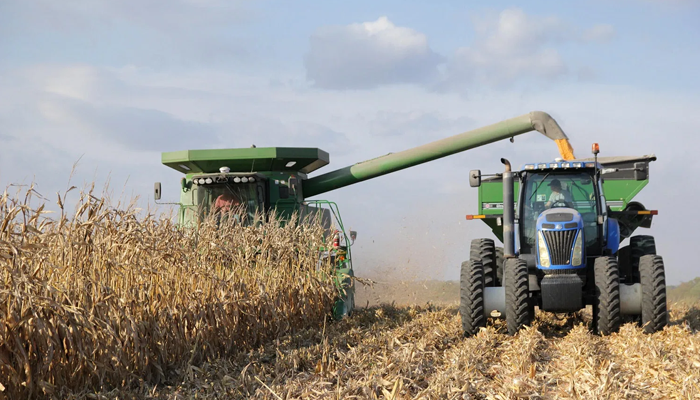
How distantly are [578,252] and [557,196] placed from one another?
2.70 feet

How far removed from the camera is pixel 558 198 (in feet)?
28.2

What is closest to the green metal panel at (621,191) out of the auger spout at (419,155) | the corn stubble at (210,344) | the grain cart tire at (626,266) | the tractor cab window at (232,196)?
the grain cart tire at (626,266)

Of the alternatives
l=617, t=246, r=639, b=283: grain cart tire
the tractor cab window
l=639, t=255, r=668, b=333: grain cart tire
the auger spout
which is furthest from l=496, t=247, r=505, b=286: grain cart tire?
the auger spout

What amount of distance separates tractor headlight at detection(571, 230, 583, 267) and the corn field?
3.30m

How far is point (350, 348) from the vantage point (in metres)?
6.57

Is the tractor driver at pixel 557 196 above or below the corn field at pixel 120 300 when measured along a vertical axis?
above

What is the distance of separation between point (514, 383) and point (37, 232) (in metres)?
Answer: 3.47

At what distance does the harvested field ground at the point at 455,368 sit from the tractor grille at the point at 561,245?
2.64 ft

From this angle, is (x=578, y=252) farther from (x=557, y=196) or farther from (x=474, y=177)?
(x=474, y=177)

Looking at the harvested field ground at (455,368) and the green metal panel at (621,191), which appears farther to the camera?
the green metal panel at (621,191)

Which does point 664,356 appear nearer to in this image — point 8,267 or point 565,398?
point 565,398

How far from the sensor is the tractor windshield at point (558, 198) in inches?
338

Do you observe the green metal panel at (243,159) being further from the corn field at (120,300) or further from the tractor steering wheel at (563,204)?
the tractor steering wheel at (563,204)

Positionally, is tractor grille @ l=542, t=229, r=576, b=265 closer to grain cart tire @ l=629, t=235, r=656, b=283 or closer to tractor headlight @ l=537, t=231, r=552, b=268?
tractor headlight @ l=537, t=231, r=552, b=268
